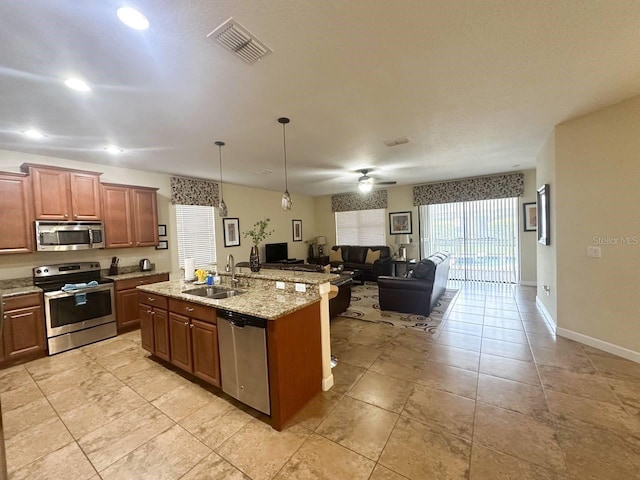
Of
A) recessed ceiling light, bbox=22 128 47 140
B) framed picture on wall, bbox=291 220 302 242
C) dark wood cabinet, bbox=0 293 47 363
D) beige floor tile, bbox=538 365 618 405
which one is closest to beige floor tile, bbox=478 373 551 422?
beige floor tile, bbox=538 365 618 405

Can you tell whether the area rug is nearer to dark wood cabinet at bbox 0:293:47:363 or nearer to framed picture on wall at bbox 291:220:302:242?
framed picture on wall at bbox 291:220:302:242

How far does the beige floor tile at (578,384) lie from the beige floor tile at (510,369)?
8cm

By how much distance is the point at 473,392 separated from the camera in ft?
8.08

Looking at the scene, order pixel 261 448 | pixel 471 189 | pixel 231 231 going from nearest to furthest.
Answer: pixel 261 448 → pixel 231 231 → pixel 471 189

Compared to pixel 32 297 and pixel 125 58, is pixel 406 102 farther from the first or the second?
pixel 32 297

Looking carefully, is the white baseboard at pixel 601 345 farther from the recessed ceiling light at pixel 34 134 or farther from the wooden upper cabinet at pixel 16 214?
the wooden upper cabinet at pixel 16 214

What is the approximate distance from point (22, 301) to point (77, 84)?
2.88m

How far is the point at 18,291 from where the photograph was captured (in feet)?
10.8

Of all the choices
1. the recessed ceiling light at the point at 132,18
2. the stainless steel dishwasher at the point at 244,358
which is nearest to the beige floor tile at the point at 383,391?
the stainless steel dishwasher at the point at 244,358

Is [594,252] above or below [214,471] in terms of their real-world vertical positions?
above

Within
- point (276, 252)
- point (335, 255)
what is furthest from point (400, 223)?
point (276, 252)

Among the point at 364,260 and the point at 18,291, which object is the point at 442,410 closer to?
the point at 18,291

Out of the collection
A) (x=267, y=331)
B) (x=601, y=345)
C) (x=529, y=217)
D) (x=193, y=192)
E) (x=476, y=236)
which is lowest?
(x=601, y=345)

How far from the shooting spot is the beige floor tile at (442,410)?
2059mm
